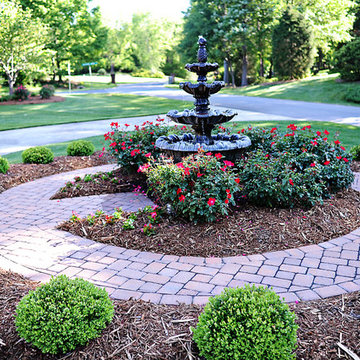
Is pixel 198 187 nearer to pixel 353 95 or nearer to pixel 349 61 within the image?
pixel 353 95

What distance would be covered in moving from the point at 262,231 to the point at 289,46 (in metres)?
25.4

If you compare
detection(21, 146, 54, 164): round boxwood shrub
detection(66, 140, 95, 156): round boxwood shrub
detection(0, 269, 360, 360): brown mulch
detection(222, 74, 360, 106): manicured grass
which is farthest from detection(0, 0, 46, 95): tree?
detection(0, 269, 360, 360): brown mulch

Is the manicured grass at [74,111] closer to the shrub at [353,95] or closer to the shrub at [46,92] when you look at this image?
the shrub at [46,92]

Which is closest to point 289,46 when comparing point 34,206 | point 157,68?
point 34,206

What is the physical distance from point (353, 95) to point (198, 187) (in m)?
18.1

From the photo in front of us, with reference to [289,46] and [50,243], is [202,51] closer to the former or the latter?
[50,243]

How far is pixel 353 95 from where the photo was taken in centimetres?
1988

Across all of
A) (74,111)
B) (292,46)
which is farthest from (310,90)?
(74,111)

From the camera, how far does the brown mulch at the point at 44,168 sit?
768 cm

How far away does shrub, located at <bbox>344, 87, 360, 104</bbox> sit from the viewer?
1962cm

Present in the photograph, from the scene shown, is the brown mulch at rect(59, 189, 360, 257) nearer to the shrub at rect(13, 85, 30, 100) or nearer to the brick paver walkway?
the brick paver walkway

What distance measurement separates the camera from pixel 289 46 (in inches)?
1064

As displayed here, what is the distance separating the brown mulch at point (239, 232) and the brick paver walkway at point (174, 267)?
124mm

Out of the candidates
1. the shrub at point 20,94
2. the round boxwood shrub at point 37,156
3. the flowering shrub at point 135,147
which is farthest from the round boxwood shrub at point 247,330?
the shrub at point 20,94
